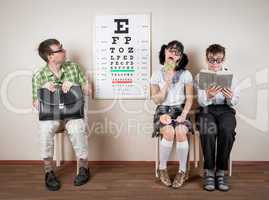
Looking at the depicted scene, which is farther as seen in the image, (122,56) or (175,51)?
(122,56)

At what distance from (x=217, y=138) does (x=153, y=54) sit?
1.03 metres

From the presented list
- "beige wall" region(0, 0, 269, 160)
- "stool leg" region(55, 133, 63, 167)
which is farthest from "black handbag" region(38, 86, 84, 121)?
"beige wall" region(0, 0, 269, 160)

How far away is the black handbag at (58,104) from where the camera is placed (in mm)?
2811

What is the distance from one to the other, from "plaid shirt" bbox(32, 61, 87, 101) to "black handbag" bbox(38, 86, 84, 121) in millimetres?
74

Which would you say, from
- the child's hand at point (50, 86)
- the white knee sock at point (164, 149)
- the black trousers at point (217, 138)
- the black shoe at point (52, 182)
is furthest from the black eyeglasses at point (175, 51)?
the black shoe at point (52, 182)

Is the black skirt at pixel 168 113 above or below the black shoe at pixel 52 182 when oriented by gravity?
above

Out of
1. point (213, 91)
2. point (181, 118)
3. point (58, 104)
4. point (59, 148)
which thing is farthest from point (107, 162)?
point (213, 91)

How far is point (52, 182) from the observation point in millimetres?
2730

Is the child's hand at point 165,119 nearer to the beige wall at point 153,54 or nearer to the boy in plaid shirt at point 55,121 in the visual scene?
the beige wall at point 153,54

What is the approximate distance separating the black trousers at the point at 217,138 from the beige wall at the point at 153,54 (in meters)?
0.56

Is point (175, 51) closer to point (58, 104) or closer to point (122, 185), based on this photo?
point (58, 104)

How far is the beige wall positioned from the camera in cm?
310

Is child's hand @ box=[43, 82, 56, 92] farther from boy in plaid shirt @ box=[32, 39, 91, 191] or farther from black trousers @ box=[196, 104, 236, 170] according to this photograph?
black trousers @ box=[196, 104, 236, 170]

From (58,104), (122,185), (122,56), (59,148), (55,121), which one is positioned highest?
(122,56)
